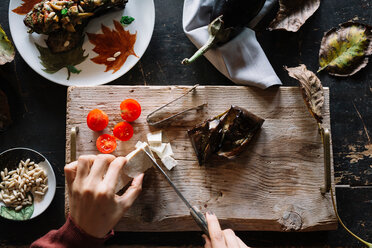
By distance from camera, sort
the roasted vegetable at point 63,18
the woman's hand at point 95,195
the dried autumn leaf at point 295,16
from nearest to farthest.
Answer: the woman's hand at point 95,195, the roasted vegetable at point 63,18, the dried autumn leaf at point 295,16

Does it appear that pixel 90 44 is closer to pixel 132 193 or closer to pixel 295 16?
pixel 132 193

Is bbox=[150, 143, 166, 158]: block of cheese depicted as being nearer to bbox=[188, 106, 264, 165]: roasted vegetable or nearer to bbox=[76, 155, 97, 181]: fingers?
bbox=[188, 106, 264, 165]: roasted vegetable

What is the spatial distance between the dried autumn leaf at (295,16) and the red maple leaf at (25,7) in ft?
3.74

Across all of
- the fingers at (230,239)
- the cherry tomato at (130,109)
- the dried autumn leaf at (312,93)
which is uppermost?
the dried autumn leaf at (312,93)

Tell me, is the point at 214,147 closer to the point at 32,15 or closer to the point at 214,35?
the point at 214,35

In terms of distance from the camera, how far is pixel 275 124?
154cm

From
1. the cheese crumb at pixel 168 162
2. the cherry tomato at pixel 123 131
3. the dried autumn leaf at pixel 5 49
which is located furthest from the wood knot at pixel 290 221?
the dried autumn leaf at pixel 5 49

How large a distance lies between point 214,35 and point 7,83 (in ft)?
3.46

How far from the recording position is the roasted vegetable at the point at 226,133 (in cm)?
147

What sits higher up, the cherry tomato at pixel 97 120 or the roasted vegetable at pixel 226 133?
the roasted vegetable at pixel 226 133

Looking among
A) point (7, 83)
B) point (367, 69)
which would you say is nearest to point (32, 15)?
point (7, 83)

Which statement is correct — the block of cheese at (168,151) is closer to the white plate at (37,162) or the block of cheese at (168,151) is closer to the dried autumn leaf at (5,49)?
the white plate at (37,162)

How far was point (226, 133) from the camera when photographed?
1.48 m

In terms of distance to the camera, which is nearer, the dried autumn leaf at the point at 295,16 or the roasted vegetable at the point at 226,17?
the roasted vegetable at the point at 226,17
